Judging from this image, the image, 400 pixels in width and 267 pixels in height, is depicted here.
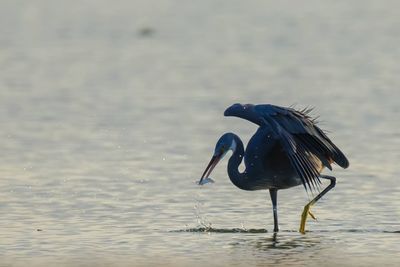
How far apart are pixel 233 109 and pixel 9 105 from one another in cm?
1080

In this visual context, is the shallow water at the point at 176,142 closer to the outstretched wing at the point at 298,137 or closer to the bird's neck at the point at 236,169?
the bird's neck at the point at 236,169

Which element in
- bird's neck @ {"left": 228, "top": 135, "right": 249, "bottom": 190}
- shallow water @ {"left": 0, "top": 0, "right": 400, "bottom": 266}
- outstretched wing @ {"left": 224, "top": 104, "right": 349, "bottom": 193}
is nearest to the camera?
shallow water @ {"left": 0, "top": 0, "right": 400, "bottom": 266}

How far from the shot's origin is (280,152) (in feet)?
48.9

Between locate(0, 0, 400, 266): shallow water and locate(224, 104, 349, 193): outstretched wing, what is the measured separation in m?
0.67

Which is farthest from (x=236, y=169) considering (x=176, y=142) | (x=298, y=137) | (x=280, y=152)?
(x=176, y=142)

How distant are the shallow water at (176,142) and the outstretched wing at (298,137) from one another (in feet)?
2.19

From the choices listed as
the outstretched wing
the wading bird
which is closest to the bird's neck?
the wading bird

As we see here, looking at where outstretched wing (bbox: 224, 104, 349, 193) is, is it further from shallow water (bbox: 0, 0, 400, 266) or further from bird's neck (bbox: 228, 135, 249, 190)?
shallow water (bbox: 0, 0, 400, 266)

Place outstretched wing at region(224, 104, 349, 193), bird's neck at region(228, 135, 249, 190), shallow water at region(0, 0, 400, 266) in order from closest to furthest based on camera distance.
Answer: shallow water at region(0, 0, 400, 266) → outstretched wing at region(224, 104, 349, 193) → bird's neck at region(228, 135, 249, 190)

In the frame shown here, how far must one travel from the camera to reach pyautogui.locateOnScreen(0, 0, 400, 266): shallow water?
45.7ft

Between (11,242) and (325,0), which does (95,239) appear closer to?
(11,242)

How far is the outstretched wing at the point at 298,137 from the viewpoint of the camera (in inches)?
565

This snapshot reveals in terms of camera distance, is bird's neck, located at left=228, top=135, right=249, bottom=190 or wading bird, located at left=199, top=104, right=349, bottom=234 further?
bird's neck, located at left=228, top=135, right=249, bottom=190

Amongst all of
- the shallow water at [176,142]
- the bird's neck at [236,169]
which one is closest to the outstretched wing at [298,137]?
the bird's neck at [236,169]
